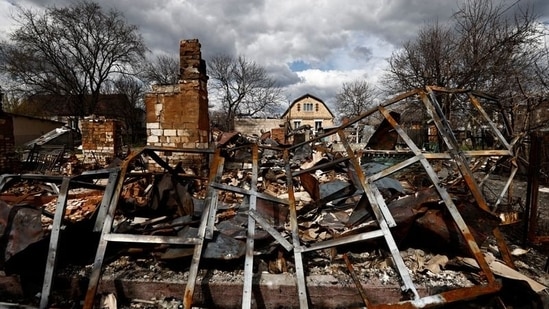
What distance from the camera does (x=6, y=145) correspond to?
9.06 metres

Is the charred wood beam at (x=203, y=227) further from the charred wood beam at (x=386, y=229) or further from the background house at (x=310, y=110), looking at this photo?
the background house at (x=310, y=110)

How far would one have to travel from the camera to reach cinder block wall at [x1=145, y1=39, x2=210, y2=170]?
241 inches

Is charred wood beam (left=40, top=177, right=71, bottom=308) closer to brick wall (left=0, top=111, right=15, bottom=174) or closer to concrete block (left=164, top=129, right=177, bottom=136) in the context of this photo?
concrete block (left=164, top=129, right=177, bottom=136)

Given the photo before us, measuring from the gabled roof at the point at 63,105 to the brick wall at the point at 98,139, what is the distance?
16605 mm

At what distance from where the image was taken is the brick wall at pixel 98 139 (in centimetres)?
1102

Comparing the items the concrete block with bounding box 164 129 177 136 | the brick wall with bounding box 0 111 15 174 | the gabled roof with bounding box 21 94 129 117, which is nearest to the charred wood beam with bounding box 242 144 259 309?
the concrete block with bounding box 164 129 177 136

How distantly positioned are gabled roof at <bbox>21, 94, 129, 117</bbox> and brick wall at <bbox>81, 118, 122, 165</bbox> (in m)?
16.6

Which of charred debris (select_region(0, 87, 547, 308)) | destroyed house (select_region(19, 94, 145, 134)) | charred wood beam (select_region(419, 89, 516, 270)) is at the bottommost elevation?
charred debris (select_region(0, 87, 547, 308))

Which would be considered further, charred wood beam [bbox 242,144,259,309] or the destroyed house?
the destroyed house

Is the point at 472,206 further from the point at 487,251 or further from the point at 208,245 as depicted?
the point at 208,245

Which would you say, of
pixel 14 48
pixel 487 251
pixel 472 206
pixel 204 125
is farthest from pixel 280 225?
pixel 14 48

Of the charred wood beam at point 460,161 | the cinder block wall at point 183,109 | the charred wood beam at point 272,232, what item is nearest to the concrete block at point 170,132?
the cinder block wall at point 183,109

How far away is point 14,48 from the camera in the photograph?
2098 centimetres

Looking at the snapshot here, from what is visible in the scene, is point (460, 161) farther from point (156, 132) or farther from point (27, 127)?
point (27, 127)
